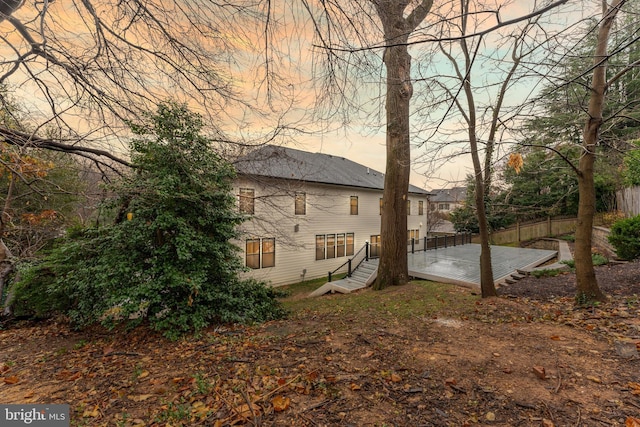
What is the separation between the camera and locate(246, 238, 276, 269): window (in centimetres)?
1192

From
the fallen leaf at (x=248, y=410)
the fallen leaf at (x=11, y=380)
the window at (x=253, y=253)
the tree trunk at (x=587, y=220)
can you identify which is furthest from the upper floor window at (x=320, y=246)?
the fallen leaf at (x=248, y=410)

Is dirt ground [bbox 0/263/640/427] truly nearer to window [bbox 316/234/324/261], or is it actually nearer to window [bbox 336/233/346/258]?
window [bbox 316/234/324/261]

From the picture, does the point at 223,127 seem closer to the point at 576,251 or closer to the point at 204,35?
the point at 204,35

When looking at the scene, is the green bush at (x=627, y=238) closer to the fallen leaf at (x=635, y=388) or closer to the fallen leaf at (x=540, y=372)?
the fallen leaf at (x=635, y=388)

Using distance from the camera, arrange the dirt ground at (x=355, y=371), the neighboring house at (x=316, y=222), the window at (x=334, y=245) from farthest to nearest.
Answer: the window at (x=334, y=245)
the neighboring house at (x=316, y=222)
the dirt ground at (x=355, y=371)

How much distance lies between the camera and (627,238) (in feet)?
28.0

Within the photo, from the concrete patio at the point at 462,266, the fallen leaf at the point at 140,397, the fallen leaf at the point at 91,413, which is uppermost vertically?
the fallen leaf at the point at 91,413

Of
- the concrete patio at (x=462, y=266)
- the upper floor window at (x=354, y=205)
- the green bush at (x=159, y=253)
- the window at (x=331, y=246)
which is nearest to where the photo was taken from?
the green bush at (x=159, y=253)

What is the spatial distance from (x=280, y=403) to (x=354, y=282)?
876 centimetres

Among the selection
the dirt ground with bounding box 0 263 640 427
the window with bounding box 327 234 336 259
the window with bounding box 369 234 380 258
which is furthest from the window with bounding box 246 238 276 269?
the dirt ground with bounding box 0 263 640 427

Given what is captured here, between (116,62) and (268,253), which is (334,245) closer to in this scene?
(268,253)

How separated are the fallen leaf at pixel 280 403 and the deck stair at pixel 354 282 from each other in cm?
778

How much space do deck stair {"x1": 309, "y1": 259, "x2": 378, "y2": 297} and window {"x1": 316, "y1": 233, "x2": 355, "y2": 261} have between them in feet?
9.41

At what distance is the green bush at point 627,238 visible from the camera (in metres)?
→ 8.36
